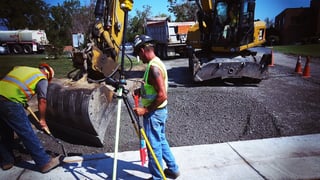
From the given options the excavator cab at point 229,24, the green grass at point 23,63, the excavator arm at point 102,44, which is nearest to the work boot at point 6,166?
the green grass at point 23,63

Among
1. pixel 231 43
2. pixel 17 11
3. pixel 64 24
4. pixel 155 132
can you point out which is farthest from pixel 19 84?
pixel 64 24

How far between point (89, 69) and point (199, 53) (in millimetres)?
4805

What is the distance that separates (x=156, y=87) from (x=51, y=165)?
183 cm

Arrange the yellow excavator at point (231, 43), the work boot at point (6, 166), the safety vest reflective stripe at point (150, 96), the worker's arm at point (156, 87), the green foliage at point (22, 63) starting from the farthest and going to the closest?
the yellow excavator at point (231, 43) < the green foliage at point (22, 63) < the work boot at point (6, 166) < the safety vest reflective stripe at point (150, 96) < the worker's arm at point (156, 87)

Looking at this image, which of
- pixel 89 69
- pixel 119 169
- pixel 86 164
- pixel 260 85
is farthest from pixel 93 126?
pixel 260 85

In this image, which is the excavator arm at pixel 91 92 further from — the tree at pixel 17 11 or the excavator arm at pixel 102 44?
the tree at pixel 17 11

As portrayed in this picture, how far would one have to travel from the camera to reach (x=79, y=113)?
4.07 meters

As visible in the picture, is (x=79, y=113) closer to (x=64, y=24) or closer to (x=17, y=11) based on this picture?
(x=17, y=11)

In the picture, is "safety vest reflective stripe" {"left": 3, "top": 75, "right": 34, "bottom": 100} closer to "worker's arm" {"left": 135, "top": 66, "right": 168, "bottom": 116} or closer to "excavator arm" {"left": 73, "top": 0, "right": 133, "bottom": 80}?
"worker's arm" {"left": 135, "top": 66, "right": 168, "bottom": 116}

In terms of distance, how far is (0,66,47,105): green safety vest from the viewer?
10.2ft

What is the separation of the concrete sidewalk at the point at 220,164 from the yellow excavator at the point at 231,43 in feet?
12.6

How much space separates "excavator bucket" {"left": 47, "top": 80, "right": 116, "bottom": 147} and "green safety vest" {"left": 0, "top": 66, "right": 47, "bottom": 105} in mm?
1014

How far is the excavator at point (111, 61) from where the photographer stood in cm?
416

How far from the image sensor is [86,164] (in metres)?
3.56
